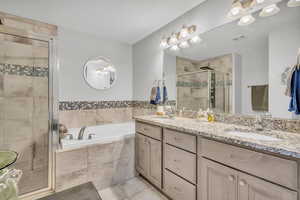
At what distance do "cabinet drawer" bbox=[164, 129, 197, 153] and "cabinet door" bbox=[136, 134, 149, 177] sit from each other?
1.50 feet

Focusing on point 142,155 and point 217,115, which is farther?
point 142,155

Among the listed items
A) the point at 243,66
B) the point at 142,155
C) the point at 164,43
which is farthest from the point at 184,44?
the point at 142,155

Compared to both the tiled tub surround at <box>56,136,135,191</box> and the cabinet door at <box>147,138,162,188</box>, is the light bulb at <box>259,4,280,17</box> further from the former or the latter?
the tiled tub surround at <box>56,136,135,191</box>

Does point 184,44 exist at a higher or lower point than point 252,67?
higher

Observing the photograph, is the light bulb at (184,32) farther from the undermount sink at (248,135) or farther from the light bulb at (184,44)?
the undermount sink at (248,135)

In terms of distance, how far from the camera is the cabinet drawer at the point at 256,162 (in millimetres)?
807

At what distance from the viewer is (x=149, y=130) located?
1.89 meters


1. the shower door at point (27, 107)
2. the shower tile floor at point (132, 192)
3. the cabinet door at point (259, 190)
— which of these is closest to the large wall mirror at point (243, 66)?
the cabinet door at point (259, 190)

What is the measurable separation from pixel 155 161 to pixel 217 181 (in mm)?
808

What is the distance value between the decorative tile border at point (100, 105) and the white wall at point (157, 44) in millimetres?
139

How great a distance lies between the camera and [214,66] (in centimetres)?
182

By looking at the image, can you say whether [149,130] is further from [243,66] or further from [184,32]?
[184,32]

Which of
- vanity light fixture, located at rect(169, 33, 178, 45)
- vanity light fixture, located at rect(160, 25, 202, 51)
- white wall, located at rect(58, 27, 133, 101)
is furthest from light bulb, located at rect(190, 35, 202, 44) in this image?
white wall, located at rect(58, 27, 133, 101)

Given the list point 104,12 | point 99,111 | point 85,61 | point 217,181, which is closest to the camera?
point 217,181
